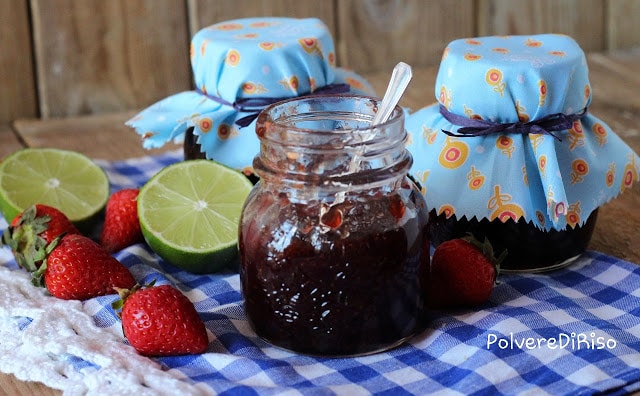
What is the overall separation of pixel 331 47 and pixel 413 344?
0.42 m

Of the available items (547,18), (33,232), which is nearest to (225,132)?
(33,232)

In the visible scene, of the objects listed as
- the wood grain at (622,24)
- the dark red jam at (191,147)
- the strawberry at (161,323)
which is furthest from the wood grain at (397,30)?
the strawberry at (161,323)

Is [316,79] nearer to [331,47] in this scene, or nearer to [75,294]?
[331,47]

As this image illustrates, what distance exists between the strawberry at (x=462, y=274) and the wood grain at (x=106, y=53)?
3.05 ft

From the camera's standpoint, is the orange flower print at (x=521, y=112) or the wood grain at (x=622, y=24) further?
the wood grain at (x=622, y=24)

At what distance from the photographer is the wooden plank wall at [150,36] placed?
5.48 ft

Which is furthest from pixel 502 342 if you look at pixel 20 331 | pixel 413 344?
pixel 20 331

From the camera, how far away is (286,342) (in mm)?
894

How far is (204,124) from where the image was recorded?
3.76 feet

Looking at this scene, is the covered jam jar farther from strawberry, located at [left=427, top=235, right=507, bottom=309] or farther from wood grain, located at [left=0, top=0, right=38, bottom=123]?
wood grain, located at [left=0, top=0, right=38, bottom=123]

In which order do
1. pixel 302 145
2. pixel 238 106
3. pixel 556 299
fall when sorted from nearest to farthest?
pixel 302 145
pixel 556 299
pixel 238 106

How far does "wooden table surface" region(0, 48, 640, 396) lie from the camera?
138 centimetres

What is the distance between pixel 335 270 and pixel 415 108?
0.77m

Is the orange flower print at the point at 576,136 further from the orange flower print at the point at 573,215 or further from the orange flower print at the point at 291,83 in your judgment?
the orange flower print at the point at 291,83
